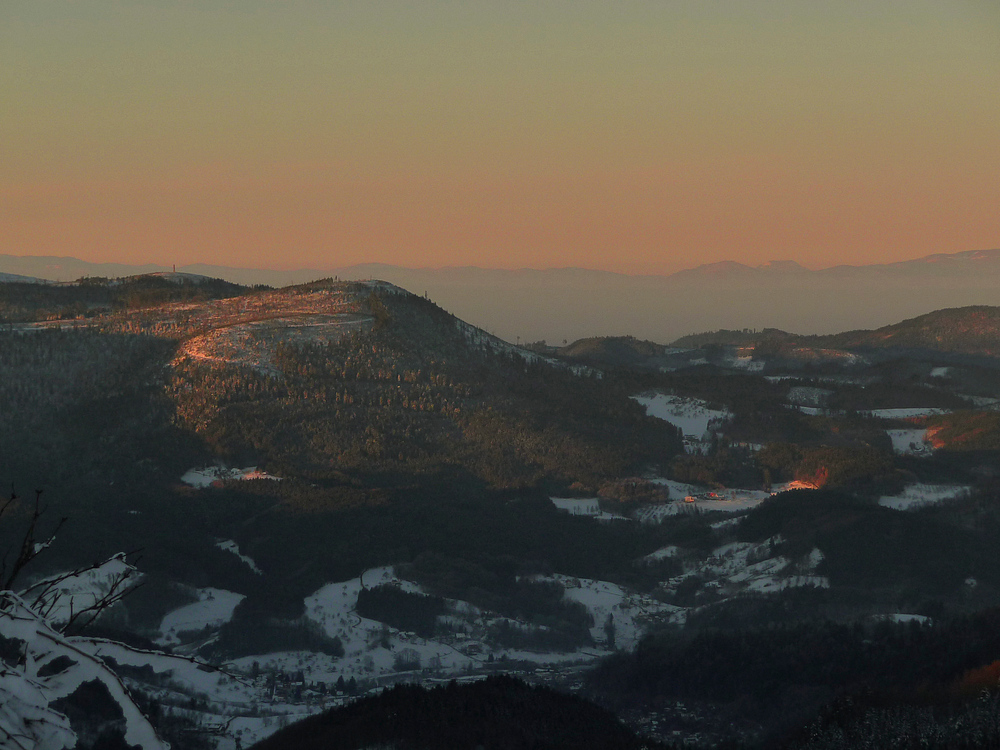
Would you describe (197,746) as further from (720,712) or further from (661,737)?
(720,712)

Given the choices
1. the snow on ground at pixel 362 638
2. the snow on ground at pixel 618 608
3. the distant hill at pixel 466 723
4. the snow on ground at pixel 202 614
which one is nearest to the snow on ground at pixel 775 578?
the snow on ground at pixel 618 608

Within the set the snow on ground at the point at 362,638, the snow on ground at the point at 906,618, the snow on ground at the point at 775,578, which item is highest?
the snow on ground at the point at 906,618

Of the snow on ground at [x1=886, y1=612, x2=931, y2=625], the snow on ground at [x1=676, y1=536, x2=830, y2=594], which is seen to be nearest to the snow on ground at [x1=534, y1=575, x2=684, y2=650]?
the snow on ground at [x1=676, y1=536, x2=830, y2=594]

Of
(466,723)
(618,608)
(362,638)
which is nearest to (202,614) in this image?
(362,638)

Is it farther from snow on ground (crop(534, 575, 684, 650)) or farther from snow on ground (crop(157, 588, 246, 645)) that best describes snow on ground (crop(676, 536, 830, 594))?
snow on ground (crop(157, 588, 246, 645))

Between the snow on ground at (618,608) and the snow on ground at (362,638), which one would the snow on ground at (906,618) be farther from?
the snow on ground at (362,638)

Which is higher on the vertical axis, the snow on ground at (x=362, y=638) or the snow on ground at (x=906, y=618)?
the snow on ground at (x=906, y=618)

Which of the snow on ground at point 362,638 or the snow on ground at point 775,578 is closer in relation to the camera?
the snow on ground at point 362,638
